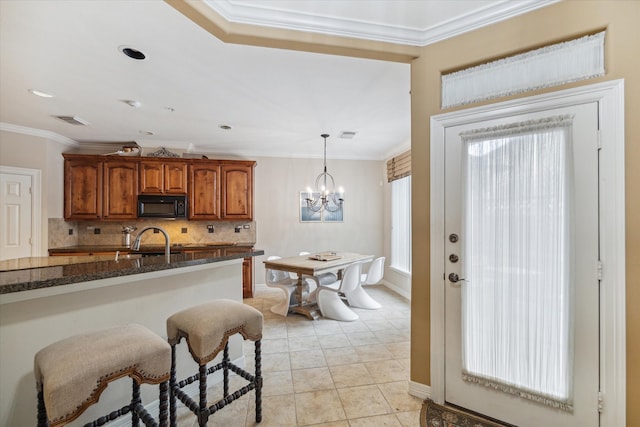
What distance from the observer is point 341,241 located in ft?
18.5

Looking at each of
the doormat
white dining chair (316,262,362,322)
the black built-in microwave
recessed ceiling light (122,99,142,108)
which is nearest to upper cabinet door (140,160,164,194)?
the black built-in microwave

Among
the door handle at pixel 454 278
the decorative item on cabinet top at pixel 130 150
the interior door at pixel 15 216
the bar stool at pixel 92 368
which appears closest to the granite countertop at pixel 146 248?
the interior door at pixel 15 216

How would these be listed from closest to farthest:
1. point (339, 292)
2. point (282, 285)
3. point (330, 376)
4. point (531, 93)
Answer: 1. point (531, 93)
2. point (330, 376)
3. point (339, 292)
4. point (282, 285)

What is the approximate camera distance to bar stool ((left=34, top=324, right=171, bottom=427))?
3.25ft

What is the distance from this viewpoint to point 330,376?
2371 mm

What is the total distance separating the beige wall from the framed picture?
11.5 ft

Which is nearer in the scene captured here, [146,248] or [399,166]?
[146,248]

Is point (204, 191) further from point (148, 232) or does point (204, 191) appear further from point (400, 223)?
point (400, 223)

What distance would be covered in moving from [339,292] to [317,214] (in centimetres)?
209

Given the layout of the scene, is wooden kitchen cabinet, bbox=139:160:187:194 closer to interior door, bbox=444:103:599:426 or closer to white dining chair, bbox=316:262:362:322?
white dining chair, bbox=316:262:362:322

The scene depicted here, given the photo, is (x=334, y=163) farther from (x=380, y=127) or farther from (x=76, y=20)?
(x=76, y=20)

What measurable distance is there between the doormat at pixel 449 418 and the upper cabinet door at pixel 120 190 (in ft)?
16.0

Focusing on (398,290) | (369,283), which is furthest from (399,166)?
(398,290)

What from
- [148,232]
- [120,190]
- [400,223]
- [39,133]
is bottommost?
[148,232]
